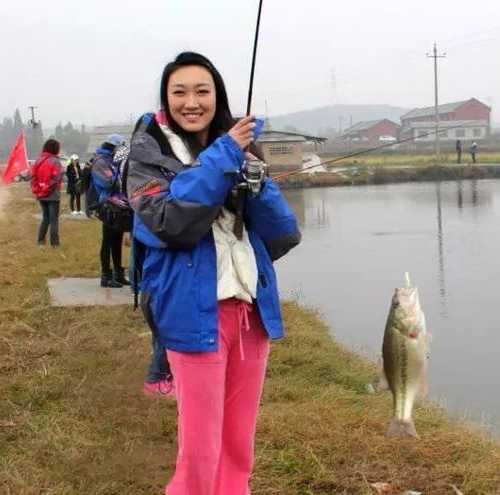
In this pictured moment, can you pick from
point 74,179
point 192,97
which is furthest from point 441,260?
point 192,97

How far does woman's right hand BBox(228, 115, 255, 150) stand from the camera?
102 inches

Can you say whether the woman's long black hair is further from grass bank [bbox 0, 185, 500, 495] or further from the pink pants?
grass bank [bbox 0, 185, 500, 495]

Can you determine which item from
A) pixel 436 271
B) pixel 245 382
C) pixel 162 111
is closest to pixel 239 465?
pixel 245 382

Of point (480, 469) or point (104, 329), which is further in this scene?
point (104, 329)

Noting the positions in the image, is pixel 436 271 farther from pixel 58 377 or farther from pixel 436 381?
pixel 58 377

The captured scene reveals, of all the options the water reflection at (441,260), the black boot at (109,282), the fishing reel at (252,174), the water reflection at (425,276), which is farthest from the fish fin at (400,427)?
the water reflection at (441,260)

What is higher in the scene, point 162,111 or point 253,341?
point 162,111

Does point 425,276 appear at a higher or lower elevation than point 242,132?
lower

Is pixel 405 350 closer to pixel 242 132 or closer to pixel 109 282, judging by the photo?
pixel 242 132

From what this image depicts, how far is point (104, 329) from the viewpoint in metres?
6.62

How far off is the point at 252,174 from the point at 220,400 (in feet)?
2.76

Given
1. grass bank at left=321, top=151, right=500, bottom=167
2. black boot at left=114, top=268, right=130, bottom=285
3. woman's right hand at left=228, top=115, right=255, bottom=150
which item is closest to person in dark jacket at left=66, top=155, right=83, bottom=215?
black boot at left=114, top=268, right=130, bottom=285

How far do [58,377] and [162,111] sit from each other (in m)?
2.93

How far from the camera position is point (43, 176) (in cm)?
1176
